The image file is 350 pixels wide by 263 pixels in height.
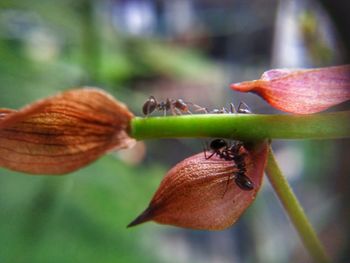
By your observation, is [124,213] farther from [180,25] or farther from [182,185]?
[180,25]

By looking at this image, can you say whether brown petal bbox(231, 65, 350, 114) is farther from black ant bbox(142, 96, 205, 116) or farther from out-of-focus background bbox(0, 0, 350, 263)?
black ant bbox(142, 96, 205, 116)

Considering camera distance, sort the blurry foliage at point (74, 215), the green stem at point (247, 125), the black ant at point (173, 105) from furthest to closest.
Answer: the blurry foliage at point (74, 215) < the black ant at point (173, 105) < the green stem at point (247, 125)

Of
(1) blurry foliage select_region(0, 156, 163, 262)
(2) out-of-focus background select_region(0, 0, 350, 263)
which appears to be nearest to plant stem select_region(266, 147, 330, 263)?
(2) out-of-focus background select_region(0, 0, 350, 263)

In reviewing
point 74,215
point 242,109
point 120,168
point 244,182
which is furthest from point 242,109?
point 120,168

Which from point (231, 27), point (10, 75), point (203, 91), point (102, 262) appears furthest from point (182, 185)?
point (203, 91)

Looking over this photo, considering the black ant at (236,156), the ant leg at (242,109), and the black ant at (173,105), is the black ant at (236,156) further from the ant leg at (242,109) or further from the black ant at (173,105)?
the black ant at (173,105)

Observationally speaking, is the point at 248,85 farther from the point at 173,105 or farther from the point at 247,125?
the point at 173,105

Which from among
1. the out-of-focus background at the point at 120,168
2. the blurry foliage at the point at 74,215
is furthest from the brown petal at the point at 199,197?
the blurry foliage at the point at 74,215
